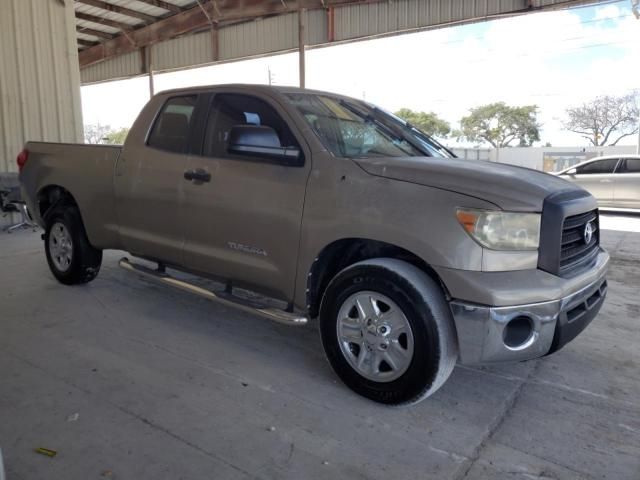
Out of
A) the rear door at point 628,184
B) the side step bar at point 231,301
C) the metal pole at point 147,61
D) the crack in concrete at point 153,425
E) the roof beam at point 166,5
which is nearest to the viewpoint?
the crack in concrete at point 153,425

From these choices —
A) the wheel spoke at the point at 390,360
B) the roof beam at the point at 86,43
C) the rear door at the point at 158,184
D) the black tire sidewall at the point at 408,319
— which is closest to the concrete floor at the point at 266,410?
the black tire sidewall at the point at 408,319

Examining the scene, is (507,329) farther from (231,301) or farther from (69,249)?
(69,249)

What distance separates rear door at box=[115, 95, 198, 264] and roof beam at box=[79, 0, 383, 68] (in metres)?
9.89

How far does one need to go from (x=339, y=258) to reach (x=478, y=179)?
1.01 meters

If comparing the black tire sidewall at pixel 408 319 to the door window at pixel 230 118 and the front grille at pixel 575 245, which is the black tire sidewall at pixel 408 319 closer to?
the front grille at pixel 575 245

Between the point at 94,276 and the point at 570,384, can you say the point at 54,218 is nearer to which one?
the point at 94,276

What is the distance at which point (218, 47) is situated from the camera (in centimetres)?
1608

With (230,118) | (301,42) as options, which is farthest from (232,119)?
(301,42)

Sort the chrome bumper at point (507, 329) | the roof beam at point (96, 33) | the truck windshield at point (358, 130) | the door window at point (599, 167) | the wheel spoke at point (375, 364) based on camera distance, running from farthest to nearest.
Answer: the roof beam at point (96, 33) < the door window at point (599, 167) < the truck windshield at point (358, 130) < the wheel spoke at point (375, 364) < the chrome bumper at point (507, 329)

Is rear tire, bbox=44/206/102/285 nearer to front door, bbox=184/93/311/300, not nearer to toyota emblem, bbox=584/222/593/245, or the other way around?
front door, bbox=184/93/311/300

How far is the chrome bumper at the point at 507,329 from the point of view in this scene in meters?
2.61

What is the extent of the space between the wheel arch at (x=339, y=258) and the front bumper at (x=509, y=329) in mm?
481

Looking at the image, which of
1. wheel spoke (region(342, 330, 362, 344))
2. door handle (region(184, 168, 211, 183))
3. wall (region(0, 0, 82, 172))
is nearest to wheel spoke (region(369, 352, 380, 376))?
wheel spoke (region(342, 330, 362, 344))

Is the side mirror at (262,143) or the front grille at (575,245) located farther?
the side mirror at (262,143)
